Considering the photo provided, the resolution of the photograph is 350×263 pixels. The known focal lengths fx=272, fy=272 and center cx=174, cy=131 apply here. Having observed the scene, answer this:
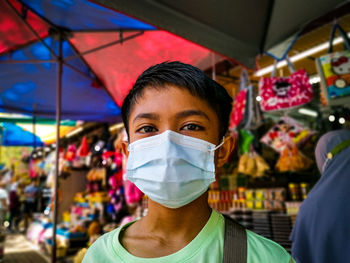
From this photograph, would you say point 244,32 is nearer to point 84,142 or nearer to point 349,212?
point 349,212

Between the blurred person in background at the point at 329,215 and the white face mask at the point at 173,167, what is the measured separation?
1.07 m

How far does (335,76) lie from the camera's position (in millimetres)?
2256

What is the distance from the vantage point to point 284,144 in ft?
10.4

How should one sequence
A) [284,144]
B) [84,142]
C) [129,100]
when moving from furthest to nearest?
[84,142] < [284,144] < [129,100]

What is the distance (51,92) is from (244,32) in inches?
130

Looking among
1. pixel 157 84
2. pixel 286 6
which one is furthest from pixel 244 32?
pixel 157 84

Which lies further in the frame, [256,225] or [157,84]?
[256,225]

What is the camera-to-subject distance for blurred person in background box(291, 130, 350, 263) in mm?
1595

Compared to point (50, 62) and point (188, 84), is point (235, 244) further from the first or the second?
point (50, 62)

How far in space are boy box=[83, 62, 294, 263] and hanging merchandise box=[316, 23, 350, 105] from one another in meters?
1.63

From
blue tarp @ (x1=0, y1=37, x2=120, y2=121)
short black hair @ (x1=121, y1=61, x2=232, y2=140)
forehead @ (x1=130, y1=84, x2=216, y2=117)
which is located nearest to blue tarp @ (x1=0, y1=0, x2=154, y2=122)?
blue tarp @ (x1=0, y1=37, x2=120, y2=121)

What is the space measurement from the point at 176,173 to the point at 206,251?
0.28m

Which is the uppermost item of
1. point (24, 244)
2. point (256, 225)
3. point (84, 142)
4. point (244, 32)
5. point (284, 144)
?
point (244, 32)

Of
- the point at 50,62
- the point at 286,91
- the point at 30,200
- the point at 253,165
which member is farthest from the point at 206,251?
the point at 30,200
